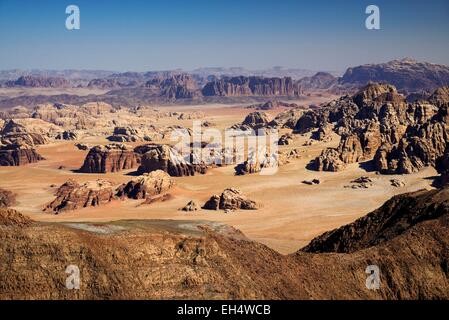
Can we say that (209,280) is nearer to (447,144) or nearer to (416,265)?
(416,265)

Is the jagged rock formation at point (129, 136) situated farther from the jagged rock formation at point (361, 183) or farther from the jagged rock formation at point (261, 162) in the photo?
the jagged rock formation at point (361, 183)

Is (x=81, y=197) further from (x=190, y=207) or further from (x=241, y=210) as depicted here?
(x=241, y=210)

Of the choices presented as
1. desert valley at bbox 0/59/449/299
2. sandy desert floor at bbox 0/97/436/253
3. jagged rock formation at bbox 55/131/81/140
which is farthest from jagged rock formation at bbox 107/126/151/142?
sandy desert floor at bbox 0/97/436/253

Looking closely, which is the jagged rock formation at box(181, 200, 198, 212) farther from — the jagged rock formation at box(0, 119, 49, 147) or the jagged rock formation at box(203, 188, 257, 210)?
the jagged rock formation at box(0, 119, 49, 147)

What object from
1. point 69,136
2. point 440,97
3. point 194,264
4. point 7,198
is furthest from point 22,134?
point 194,264

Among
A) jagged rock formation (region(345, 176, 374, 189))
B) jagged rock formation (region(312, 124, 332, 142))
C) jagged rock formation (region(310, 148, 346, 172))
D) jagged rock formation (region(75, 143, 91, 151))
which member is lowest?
jagged rock formation (region(345, 176, 374, 189))

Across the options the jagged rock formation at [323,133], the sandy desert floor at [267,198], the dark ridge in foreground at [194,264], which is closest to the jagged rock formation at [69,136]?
the sandy desert floor at [267,198]
